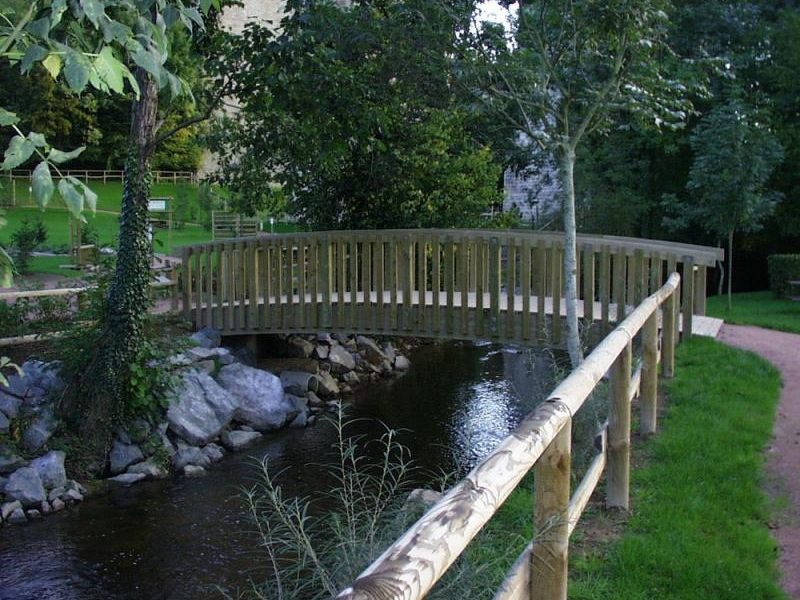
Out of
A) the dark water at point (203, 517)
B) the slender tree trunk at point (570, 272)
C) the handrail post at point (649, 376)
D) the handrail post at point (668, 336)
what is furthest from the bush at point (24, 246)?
the handrail post at point (649, 376)

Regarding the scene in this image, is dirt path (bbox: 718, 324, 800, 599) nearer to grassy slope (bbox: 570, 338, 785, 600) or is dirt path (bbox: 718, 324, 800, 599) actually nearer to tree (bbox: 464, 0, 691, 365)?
grassy slope (bbox: 570, 338, 785, 600)

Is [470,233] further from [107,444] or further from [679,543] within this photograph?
[679,543]

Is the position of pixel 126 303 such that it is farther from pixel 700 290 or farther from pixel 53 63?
pixel 53 63

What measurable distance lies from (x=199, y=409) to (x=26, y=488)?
8.03ft

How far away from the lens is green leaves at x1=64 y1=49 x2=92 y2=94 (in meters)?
1.80

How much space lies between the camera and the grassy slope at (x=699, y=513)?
12.6 feet

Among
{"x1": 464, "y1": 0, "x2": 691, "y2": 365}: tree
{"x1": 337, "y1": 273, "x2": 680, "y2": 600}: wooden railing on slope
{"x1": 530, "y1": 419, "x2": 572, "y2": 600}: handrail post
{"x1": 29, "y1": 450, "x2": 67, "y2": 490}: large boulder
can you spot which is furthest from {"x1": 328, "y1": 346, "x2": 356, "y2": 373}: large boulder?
{"x1": 530, "y1": 419, "x2": 572, "y2": 600}: handrail post

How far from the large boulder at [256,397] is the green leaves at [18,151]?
9.28 metres

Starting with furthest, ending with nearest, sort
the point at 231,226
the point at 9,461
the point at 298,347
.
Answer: the point at 231,226 → the point at 298,347 → the point at 9,461

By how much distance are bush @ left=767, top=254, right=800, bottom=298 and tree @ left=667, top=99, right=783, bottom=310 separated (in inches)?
51.9

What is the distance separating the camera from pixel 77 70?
1.82m

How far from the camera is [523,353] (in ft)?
47.1

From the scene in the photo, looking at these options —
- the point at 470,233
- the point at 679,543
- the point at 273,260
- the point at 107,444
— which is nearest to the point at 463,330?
the point at 470,233

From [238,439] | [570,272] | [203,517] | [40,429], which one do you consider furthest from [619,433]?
[40,429]
